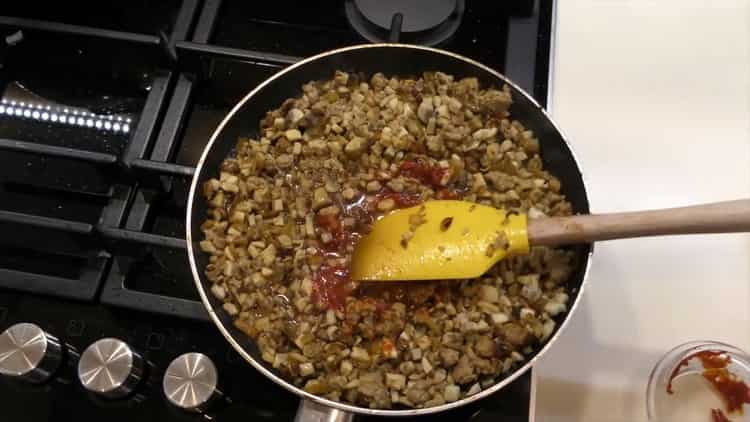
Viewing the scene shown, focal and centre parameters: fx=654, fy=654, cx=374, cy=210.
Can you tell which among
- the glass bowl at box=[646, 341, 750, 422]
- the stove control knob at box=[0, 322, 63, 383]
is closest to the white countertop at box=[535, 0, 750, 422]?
the glass bowl at box=[646, 341, 750, 422]

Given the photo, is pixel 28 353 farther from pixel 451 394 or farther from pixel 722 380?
pixel 722 380

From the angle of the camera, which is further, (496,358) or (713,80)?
(713,80)

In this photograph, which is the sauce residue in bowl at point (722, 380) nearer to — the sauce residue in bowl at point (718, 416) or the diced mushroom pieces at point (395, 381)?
the sauce residue in bowl at point (718, 416)

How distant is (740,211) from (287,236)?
616 mm

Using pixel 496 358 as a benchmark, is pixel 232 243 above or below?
above

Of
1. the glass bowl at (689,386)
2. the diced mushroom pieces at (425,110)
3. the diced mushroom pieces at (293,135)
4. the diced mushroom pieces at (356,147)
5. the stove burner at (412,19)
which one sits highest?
the stove burner at (412,19)

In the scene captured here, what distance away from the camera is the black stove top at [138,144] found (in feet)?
3.22

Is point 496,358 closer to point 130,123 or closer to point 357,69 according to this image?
point 357,69

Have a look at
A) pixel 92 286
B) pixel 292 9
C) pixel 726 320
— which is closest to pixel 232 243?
pixel 92 286

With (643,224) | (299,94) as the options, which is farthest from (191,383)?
(643,224)

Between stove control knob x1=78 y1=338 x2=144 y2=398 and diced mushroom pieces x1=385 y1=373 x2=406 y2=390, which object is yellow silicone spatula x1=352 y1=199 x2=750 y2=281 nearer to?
diced mushroom pieces x1=385 y1=373 x2=406 y2=390

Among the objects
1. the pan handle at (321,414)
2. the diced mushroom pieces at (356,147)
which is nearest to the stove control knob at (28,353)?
the pan handle at (321,414)

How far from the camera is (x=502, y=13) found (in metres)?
1.21

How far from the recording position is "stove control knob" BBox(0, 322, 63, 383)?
3.06 feet
